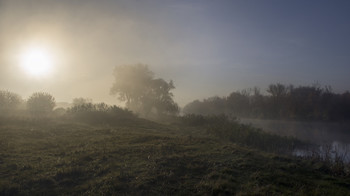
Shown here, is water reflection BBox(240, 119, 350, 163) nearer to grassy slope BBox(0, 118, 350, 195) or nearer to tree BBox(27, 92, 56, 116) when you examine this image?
grassy slope BBox(0, 118, 350, 195)

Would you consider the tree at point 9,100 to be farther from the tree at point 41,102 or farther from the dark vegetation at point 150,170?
the dark vegetation at point 150,170

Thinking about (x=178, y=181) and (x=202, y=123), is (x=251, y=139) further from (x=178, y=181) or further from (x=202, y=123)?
(x=178, y=181)

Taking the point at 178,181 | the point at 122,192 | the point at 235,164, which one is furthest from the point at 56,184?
the point at 235,164

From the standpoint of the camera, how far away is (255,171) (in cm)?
848

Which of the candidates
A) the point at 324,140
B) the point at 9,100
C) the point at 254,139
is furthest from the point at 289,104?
the point at 9,100

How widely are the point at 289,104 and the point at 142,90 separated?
24927 mm

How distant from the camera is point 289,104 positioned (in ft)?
156

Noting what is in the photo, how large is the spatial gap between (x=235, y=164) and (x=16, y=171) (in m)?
6.62

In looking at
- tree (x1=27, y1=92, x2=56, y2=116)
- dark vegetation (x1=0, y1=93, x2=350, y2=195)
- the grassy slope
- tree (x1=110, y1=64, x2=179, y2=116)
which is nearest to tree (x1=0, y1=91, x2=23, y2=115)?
tree (x1=27, y1=92, x2=56, y2=116)

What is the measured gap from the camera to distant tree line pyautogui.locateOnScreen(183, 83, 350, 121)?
42888mm

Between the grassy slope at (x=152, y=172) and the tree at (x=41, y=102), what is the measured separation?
18383 millimetres

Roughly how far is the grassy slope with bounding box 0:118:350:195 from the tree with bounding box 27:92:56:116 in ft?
60.3

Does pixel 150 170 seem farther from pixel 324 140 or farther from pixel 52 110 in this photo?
pixel 52 110

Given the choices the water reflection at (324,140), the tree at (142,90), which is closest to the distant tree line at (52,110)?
the tree at (142,90)
